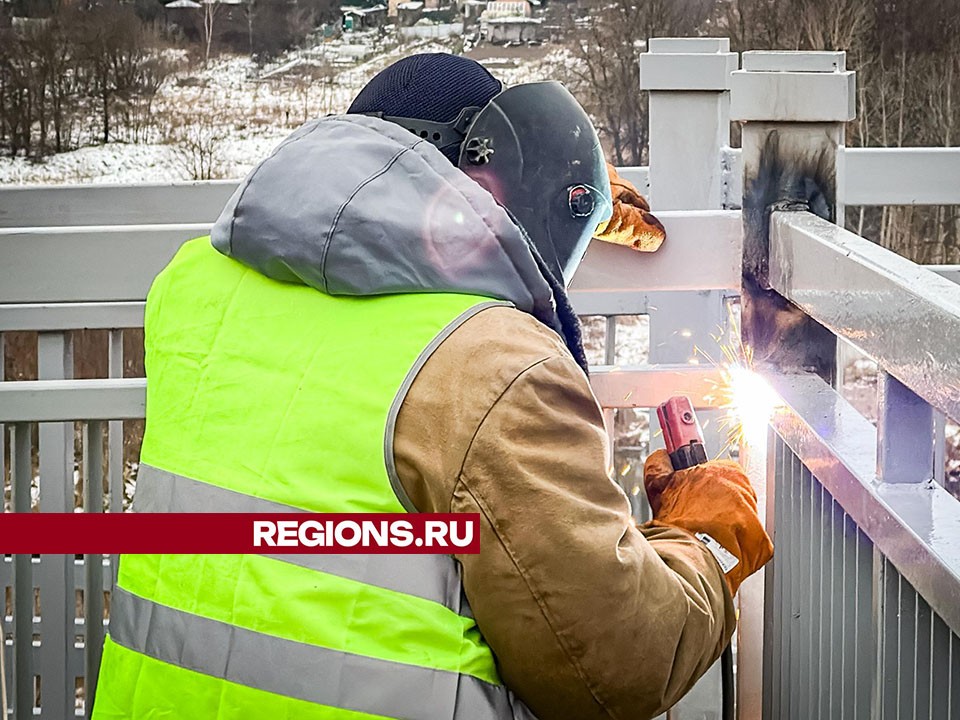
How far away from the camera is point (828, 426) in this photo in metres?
1.42

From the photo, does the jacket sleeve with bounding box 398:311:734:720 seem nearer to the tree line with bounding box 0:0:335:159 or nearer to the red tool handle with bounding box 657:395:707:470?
the red tool handle with bounding box 657:395:707:470

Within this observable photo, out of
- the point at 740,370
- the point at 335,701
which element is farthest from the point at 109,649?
the point at 740,370

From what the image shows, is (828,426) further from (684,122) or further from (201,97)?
(201,97)

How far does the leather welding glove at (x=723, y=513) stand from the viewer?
1.51 meters

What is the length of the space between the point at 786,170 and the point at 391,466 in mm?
847

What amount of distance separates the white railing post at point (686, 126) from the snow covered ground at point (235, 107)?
301cm

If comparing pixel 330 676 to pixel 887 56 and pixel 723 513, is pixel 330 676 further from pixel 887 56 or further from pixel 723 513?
pixel 887 56

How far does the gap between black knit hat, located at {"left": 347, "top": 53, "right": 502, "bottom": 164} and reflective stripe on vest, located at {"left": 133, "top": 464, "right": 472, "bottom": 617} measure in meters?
0.45

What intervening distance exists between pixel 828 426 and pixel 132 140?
564cm

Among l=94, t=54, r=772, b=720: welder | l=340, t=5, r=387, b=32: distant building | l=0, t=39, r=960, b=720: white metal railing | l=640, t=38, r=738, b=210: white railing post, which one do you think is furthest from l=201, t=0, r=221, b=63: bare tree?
l=94, t=54, r=772, b=720: welder

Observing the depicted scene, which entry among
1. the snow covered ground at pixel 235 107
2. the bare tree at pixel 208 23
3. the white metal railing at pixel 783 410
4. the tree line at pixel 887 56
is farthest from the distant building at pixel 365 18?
the white metal railing at pixel 783 410

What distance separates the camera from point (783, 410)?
1618 millimetres

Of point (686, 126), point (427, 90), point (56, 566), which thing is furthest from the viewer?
point (686, 126)

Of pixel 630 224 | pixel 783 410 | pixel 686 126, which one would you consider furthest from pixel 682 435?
pixel 686 126
